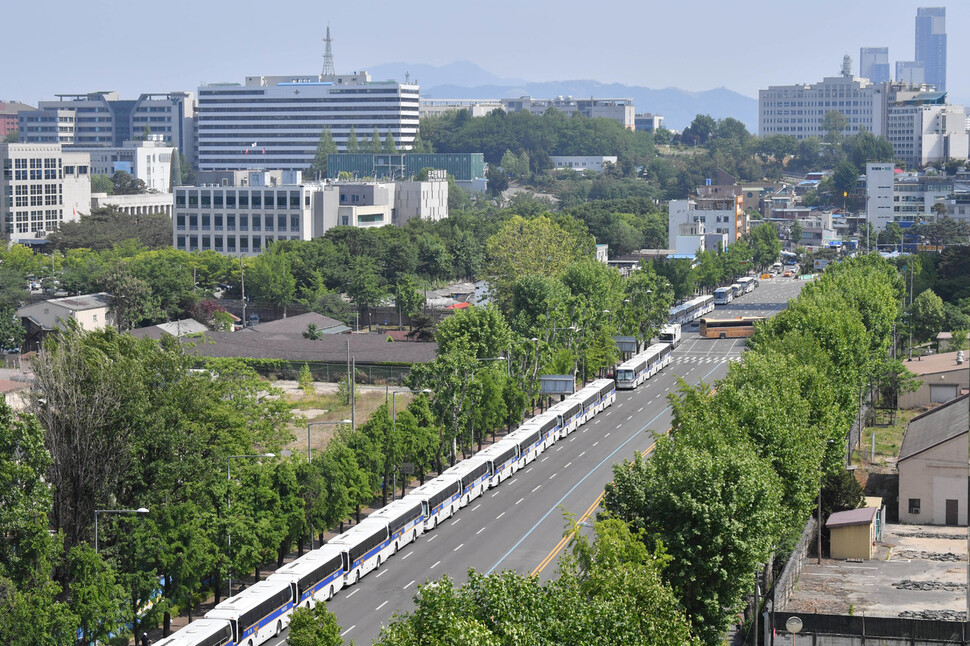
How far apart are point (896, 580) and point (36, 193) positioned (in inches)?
6219

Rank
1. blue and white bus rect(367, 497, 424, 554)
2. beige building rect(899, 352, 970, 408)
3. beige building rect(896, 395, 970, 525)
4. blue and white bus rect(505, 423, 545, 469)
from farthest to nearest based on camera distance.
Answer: beige building rect(899, 352, 970, 408), blue and white bus rect(505, 423, 545, 469), beige building rect(896, 395, 970, 525), blue and white bus rect(367, 497, 424, 554)

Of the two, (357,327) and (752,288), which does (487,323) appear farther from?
(752,288)

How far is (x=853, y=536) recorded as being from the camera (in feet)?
191

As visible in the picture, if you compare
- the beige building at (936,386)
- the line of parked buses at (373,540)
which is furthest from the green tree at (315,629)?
the beige building at (936,386)

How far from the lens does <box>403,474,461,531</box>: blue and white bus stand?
63.1 meters

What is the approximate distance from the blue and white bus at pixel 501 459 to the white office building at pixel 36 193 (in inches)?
4766

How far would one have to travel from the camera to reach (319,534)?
200 ft

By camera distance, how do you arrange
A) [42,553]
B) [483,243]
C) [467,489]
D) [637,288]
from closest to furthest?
[42,553] → [467,489] → [637,288] → [483,243]

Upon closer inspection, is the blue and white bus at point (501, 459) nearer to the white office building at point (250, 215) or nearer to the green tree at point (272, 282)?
the green tree at point (272, 282)

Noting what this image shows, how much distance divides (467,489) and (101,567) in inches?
951

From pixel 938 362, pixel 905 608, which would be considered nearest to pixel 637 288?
pixel 938 362

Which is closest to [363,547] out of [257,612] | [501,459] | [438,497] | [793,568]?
[257,612]

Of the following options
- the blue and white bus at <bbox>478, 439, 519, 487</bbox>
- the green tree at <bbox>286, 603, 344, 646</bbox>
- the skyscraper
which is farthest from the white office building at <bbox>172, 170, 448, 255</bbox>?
the green tree at <bbox>286, 603, 344, 646</bbox>

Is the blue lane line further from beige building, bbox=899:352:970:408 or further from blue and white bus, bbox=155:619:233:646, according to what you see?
beige building, bbox=899:352:970:408
